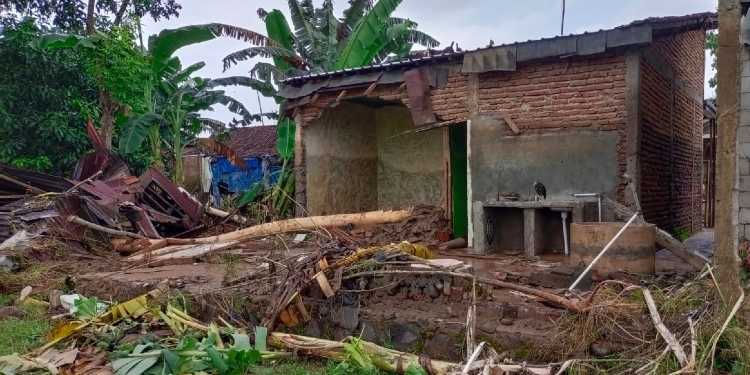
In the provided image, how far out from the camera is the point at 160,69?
1346 cm

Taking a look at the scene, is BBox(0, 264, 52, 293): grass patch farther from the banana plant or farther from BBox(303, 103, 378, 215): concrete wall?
the banana plant

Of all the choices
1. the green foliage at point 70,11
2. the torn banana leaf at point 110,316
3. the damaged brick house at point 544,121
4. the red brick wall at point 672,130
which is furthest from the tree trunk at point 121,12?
the red brick wall at point 672,130

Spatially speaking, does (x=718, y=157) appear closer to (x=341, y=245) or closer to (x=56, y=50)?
(x=341, y=245)

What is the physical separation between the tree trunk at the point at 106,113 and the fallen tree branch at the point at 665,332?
528 inches

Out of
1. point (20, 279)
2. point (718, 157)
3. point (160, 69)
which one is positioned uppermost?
point (160, 69)

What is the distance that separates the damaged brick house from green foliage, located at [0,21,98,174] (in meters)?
6.06

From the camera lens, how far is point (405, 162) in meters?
13.0

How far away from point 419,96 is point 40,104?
9.56m

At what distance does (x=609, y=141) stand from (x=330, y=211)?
6.01 metres

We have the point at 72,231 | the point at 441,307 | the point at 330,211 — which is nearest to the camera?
the point at 441,307

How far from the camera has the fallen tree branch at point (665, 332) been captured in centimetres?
356

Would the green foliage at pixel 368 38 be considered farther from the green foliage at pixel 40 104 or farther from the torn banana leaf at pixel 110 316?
the torn banana leaf at pixel 110 316

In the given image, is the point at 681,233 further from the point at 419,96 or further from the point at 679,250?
the point at 419,96

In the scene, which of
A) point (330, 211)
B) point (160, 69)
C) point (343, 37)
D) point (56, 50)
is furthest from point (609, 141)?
point (56, 50)
